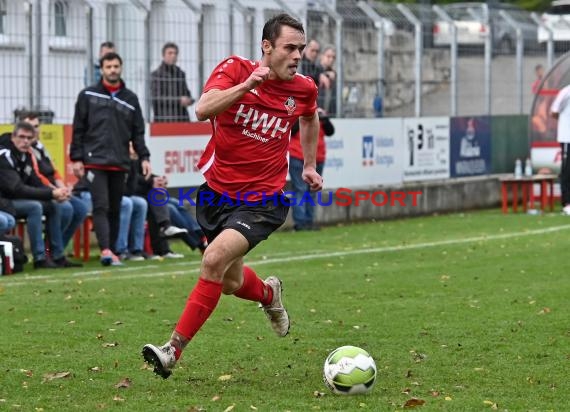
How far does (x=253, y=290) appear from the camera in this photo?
8.37 m

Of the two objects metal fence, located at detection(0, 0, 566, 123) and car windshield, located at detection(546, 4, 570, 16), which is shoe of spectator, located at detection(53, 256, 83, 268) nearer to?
metal fence, located at detection(0, 0, 566, 123)

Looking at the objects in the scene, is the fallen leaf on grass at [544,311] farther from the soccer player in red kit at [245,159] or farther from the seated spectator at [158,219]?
the seated spectator at [158,219]

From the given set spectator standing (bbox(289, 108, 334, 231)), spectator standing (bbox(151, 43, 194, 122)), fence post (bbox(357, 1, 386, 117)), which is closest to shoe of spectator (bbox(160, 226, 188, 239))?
spectator standing (bbox(151, 43, 194, 122))

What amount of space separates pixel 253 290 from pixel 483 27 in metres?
16.2

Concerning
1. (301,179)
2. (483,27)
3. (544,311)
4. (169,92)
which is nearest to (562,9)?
(483,27)

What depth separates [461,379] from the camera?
25.0ft

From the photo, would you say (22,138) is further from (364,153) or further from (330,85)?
(364,153)

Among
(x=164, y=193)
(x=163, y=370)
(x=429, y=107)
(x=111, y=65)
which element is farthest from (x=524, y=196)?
(x=163, y=370)

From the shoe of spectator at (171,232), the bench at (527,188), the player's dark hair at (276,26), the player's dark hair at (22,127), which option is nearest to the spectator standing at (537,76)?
the bench at (527,188)

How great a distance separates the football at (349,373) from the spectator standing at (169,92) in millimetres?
10278

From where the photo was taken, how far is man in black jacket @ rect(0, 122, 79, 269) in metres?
13.8

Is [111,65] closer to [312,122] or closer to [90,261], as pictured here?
[90,261]

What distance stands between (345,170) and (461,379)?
42.5 feet

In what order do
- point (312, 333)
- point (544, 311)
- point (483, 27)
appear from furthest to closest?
1. point (483, 27)
2. point (544, 311)
3. point (312, 333)
